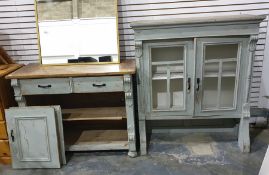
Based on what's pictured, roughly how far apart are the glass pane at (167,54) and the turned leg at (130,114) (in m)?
0.38

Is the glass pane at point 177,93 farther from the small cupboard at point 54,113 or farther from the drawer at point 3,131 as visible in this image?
the drawer at point 3,131

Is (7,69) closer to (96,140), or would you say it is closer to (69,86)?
(69,86)

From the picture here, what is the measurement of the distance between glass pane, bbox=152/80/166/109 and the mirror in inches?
20.9

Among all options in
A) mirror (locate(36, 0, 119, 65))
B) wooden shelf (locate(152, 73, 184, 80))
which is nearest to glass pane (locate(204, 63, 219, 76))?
wooden shelf (locate(152, 73, 184, 80))

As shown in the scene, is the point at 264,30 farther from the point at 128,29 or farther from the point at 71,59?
the point at 71,59

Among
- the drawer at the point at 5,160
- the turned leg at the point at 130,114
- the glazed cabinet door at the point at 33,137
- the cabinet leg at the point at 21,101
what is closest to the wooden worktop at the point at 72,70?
the turned leg at the point at 130,114

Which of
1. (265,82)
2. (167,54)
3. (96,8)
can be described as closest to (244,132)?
(265,82)

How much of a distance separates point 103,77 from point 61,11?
971mm

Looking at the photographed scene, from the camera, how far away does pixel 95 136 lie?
3.00 metres

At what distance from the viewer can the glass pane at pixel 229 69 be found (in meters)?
2.67

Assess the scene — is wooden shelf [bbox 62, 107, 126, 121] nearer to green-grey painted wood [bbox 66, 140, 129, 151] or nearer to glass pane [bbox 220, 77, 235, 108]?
green-grey painted wood [bbox 66, 140, 129, 151]

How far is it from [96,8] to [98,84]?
2.94ft

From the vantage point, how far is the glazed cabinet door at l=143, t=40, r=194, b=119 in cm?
257

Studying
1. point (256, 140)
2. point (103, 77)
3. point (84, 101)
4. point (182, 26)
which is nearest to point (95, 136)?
point (84, 101)
